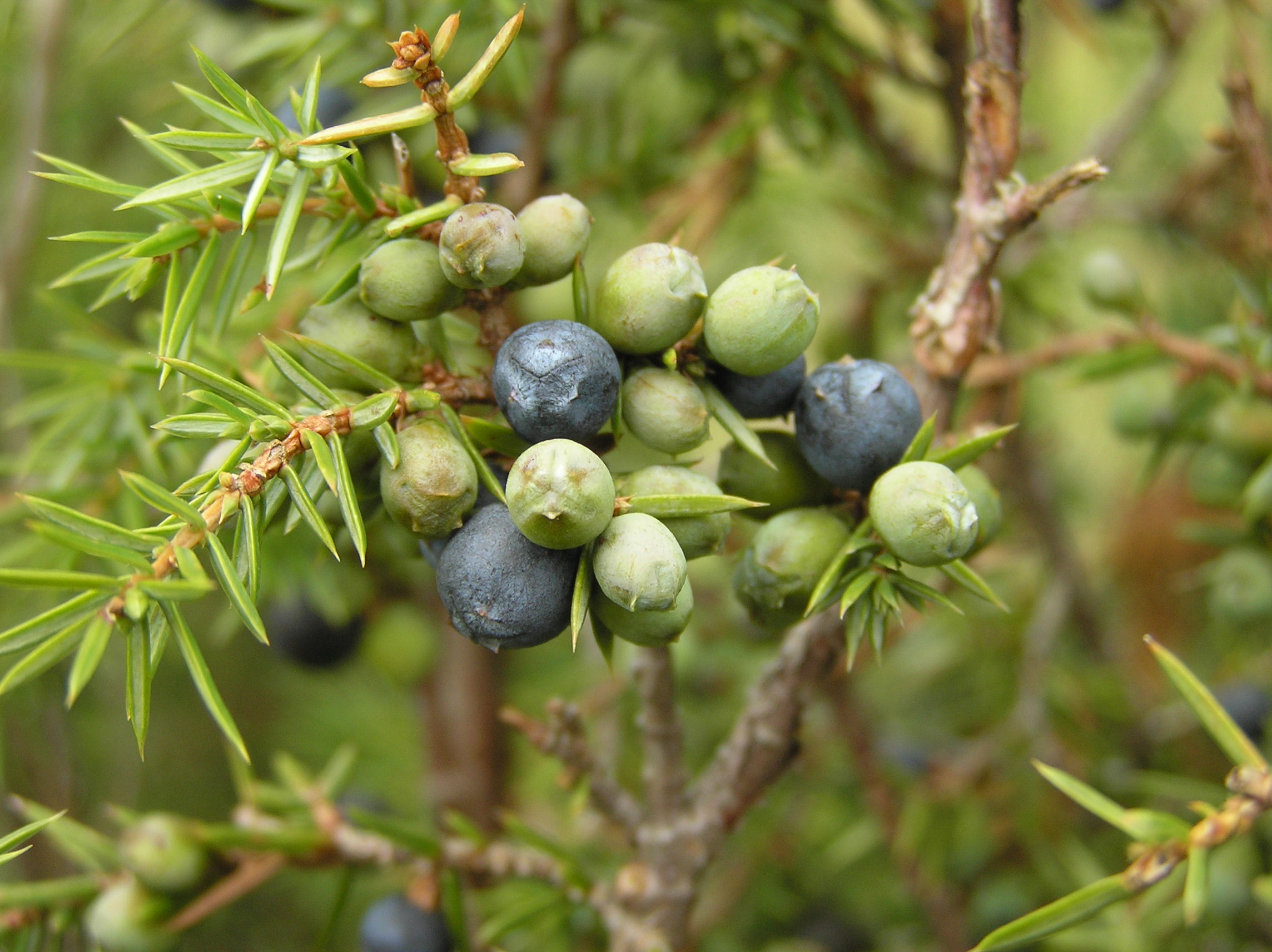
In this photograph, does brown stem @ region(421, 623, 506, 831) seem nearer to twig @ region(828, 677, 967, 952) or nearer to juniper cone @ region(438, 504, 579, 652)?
twig @ region(828, 677, 967, 952)

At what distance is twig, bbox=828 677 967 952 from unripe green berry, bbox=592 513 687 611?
76cm

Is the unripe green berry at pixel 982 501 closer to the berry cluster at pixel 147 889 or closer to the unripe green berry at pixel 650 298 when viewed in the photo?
the unripe green berry at pixel 650 298

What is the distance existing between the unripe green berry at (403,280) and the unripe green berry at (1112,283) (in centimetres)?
76

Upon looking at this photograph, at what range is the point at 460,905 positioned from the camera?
0.91 meters

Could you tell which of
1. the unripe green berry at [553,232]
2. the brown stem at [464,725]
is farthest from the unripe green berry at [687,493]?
the brown stem at [464,725]

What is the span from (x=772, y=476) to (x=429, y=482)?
0.82 ft

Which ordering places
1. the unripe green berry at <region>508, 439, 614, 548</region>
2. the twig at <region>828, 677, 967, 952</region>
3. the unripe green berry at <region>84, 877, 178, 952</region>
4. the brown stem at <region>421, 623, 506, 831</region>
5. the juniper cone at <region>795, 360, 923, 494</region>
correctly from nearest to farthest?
the unripe green berry at <region>508, 439, 614, 548</region>
the juniper cone at <region>795, 360, 923, 494</region>
the unripe green berry at <region>84, 877, 178, 952</region>
the twig at <region>828, 677, 967, 952</region>
the brown stem at <region>421, 623, 506, 831</region>

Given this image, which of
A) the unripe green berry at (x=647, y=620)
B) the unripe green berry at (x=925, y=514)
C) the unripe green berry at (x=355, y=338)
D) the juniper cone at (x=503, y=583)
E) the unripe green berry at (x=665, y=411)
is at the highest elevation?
the unripe green berry at (x=355, y=338)

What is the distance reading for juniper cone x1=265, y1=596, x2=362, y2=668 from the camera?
131 centimetres

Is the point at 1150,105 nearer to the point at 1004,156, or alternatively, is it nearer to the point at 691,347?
the point at 1004,156

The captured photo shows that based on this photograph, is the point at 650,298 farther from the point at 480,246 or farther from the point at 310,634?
the point at 310,634

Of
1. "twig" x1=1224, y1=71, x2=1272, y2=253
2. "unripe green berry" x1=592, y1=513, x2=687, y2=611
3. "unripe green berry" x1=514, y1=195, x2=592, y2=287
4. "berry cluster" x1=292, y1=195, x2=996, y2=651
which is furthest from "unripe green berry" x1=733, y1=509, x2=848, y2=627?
"twig" x1=1224, y1=71, x2=1272, y2=253

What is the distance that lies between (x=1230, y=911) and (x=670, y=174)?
1.15 metres

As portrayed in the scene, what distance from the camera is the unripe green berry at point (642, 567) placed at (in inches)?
20.5
